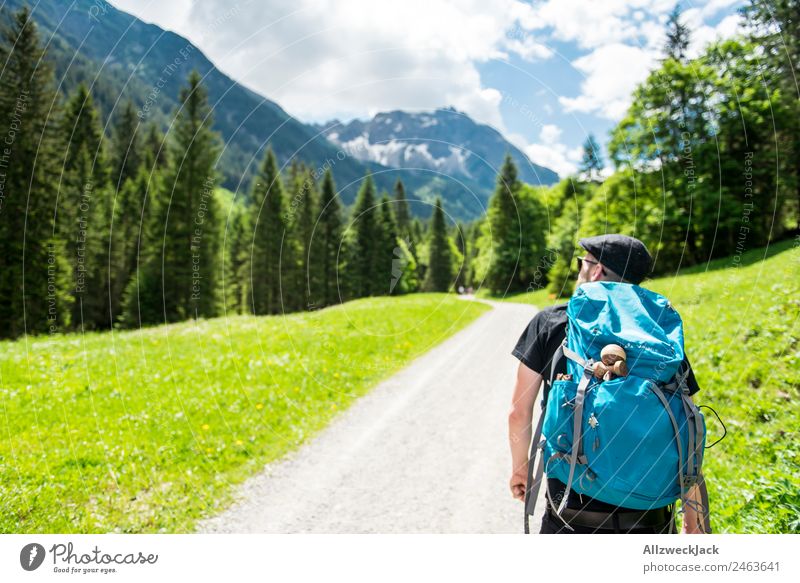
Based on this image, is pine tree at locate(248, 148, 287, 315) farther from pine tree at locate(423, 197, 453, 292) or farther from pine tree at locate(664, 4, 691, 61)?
pine tree at locate(664, 4, 691, 61)

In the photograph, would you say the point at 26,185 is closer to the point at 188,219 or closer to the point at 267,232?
the point at 188,219

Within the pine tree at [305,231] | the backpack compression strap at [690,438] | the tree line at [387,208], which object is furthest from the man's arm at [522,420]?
the pine tree at [305,231]

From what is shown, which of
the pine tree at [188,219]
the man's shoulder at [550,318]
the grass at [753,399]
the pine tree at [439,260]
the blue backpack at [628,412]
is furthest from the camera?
the pine tree at [439,260]

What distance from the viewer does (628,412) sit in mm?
2453

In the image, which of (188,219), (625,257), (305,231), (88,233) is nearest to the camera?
(625,257)

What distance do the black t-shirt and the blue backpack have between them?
0.15 m

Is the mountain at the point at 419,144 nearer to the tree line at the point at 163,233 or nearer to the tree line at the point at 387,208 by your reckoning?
the tree line at the point at 387,208

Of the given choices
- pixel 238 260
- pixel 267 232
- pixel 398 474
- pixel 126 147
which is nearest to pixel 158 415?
pixel 398 474

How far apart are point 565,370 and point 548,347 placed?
20 cm

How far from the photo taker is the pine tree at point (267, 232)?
43.4 m

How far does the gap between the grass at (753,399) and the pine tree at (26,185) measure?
79.3 ft

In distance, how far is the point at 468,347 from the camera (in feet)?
54.6
